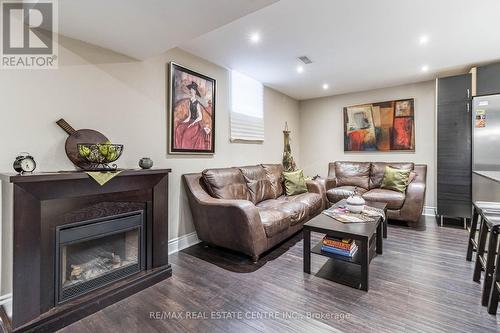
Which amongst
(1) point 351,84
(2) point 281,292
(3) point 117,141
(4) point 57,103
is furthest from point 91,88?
(1) point 351,84

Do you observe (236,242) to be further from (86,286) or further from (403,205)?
(403,205)

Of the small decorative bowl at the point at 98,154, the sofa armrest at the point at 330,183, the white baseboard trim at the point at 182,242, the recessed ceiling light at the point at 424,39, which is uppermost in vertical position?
the recessed ceiling light at the point at 424,39

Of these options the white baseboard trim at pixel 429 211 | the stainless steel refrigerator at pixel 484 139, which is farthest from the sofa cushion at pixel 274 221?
the white baseboard trim at pixel 429 211

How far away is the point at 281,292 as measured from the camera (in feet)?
6.38

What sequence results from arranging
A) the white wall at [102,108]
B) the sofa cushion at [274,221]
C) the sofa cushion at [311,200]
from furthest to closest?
the sofa cushion at [311,200] → the sofa cushion at [274,221] → the white wall at [102,108]

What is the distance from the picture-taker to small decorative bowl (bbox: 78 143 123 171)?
1812mm

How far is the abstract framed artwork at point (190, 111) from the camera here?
2.76 m

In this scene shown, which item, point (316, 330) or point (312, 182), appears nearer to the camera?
point (316, 330)

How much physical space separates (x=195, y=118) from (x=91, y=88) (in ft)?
3.85

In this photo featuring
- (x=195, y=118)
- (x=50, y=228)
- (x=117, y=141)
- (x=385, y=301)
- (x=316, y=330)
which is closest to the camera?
(x=316, y=330)

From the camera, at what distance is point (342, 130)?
5.12m

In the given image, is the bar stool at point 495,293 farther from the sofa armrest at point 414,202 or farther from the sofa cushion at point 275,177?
the sofa cushion at point 275,177

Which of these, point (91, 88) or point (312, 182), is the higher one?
point (91, 88)

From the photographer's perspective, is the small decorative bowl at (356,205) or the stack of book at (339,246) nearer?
the stack of book at (339,246)
